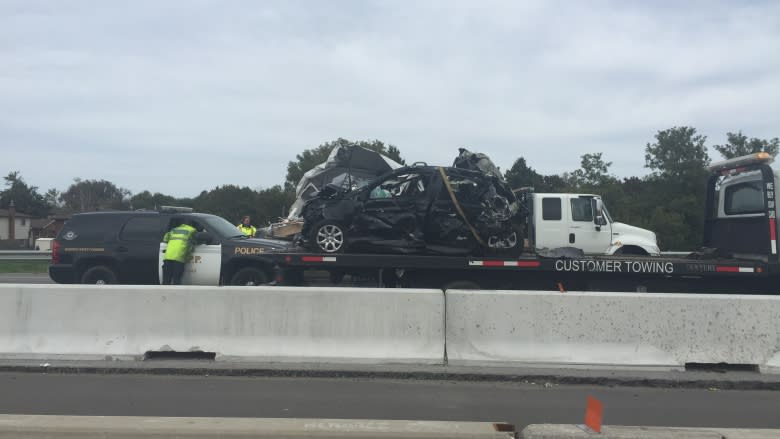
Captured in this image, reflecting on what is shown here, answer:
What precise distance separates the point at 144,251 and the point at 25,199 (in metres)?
85.8

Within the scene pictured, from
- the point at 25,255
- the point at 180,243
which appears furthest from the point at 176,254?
the point at 25,255

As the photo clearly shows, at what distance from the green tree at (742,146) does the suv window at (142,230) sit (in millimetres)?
53842

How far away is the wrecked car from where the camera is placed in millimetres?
10023

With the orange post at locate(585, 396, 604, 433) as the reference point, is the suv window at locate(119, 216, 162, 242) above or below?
above

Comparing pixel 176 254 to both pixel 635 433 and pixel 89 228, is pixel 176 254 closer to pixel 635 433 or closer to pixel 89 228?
pixel 89 228

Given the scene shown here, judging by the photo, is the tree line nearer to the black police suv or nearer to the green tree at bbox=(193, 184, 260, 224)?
the green tree at bbox=(193, 184, 260, 224)

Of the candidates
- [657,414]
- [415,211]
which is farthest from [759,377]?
[415,211]

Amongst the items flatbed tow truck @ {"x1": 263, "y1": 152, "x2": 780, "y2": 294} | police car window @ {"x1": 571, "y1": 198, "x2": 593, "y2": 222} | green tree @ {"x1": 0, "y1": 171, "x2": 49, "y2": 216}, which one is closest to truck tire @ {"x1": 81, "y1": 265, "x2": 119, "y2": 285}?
flatbed tow truck @ {"x1": 263, "y1": 152, "x2": 780, "y2": 294}

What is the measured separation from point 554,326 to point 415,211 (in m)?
3.30

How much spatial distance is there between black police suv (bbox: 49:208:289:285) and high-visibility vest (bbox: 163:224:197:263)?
231 mm

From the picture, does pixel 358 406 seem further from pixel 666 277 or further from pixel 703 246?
pixel 703 246

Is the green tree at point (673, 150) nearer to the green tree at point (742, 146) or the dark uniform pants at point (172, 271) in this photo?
the green tree at point (742, 146)

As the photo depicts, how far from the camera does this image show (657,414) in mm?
5910

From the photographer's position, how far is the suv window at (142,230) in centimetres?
1303
